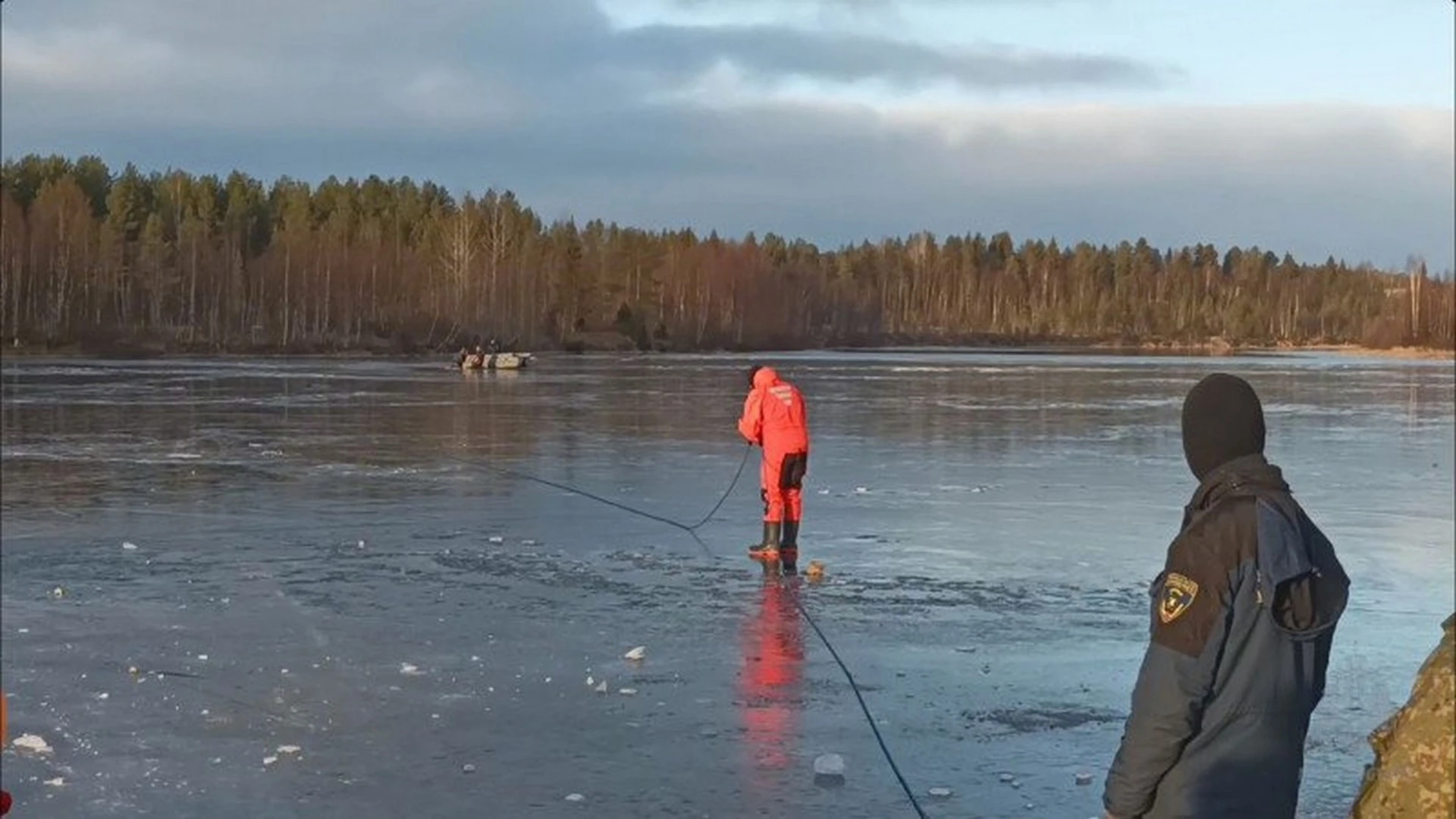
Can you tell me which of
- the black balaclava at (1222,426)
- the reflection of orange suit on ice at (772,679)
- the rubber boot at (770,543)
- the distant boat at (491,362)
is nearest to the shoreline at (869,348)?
the distant boat at (491,362)

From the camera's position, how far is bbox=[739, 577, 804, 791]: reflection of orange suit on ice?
6.55 metres

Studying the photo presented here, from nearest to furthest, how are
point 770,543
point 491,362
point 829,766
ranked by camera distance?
point 829,766
point 770,543
point 491,362

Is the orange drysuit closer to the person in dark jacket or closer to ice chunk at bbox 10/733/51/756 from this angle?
ice chunk at bbox 10/733/51/756

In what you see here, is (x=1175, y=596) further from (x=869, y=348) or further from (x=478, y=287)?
(x=869, y=348)

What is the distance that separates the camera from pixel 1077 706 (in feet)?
24.3

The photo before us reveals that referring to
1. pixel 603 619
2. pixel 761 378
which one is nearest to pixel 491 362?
pixel 761 378

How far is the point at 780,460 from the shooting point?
11.8 metres

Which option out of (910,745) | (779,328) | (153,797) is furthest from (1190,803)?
(779,328)

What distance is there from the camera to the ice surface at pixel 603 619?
245 inches

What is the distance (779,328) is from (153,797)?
375 feet

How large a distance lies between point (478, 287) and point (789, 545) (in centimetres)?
9213

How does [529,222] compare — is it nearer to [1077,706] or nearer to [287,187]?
[287,187]

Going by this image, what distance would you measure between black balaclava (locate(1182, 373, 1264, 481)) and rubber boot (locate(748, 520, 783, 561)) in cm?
824

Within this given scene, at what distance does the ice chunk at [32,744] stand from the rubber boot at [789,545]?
19.4ft
